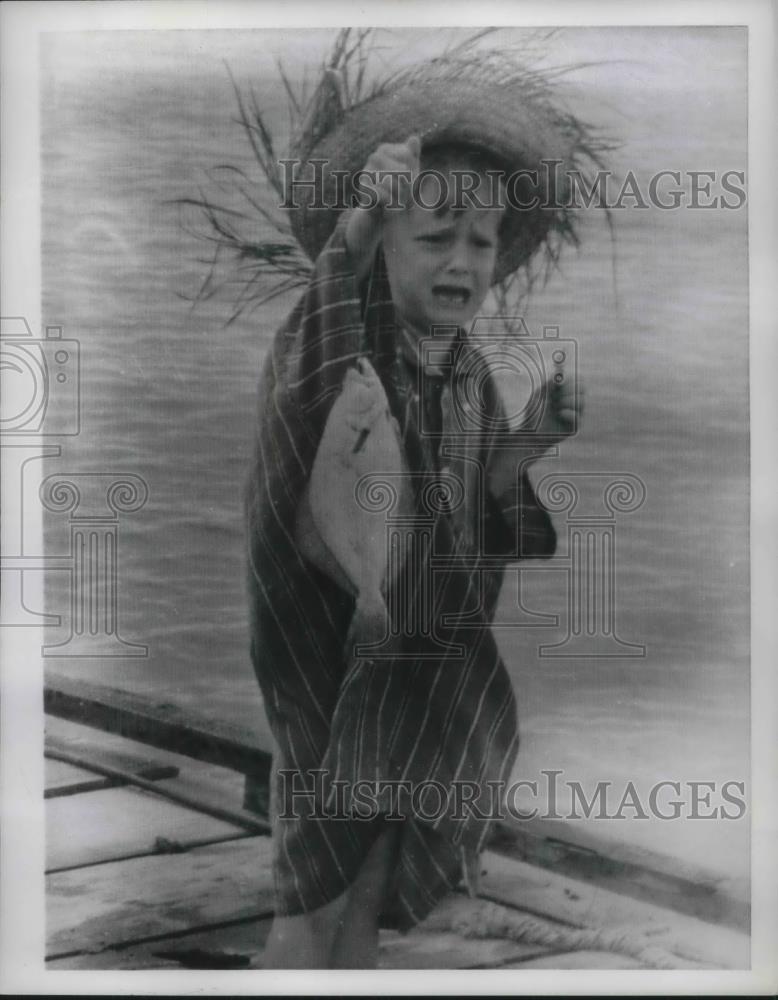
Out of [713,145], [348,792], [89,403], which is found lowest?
[348,792]

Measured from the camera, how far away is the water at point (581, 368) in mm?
2576

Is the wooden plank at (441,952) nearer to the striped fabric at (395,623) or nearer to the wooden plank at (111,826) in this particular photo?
the striped fabric at (395,623)

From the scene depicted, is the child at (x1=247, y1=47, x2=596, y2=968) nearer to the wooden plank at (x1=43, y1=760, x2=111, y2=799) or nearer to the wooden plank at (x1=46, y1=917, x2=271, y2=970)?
the wooden plank at (x1=46, y1=917, x2=271, y2=970)

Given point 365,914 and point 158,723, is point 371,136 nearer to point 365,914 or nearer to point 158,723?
point 158,723

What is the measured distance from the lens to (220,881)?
2.59 m

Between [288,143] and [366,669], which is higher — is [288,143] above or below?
above

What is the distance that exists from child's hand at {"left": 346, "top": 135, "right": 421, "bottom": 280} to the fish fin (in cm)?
56

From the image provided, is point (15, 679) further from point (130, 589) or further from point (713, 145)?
point (713, 145)

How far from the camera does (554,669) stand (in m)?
2.58


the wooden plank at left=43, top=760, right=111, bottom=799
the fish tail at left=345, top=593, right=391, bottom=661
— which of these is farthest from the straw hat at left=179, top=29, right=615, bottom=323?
the wooden plank at left=43, top=760, right=111, bottom=799

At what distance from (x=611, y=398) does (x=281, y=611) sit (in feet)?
2.08

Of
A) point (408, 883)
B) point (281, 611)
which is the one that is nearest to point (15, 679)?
point (281, 611)

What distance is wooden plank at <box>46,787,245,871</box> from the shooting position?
8.51ft

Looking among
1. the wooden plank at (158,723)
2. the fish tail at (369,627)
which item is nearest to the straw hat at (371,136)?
the fish tail at (369,627)
